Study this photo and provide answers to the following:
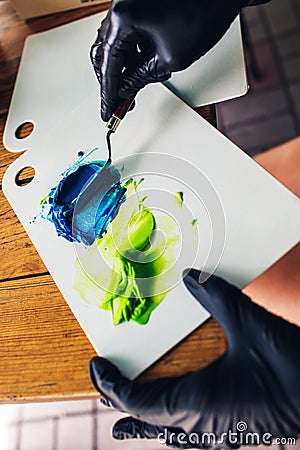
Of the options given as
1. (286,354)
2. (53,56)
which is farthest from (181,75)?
(286,354)

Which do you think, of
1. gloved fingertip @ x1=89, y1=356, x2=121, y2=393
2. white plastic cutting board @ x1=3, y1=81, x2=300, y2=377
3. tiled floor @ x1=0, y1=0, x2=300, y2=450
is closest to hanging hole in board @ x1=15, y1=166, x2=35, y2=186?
white plastic cutting board @ x1=3, y1=81, x2=300, y2=377

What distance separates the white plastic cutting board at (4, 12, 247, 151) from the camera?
826 mm

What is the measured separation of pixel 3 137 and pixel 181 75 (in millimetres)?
307

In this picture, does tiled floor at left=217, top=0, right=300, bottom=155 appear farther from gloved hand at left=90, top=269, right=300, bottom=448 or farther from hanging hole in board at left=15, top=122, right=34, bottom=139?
gloved hand at left=90, top=269, right=300, bottom=448

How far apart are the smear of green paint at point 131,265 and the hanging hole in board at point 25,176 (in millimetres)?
166

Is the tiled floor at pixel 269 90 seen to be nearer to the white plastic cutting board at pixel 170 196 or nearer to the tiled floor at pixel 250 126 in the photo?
the tiled floor at pixel 250 126

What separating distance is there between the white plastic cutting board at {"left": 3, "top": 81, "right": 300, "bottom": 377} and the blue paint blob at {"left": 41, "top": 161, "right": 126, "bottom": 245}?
0.06 ft

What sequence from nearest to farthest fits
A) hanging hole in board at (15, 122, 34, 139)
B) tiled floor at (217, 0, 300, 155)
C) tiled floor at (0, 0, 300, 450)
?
hanging hole in board at (15, 122, 34, 139), tiled floor at (0, 0, 300, 450), tiled floor at (217, 0, 300, 155)

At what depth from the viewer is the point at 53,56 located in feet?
3.13

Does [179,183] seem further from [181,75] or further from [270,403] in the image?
[270,403]

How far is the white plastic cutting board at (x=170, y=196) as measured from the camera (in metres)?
0.66

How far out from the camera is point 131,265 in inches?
27.8

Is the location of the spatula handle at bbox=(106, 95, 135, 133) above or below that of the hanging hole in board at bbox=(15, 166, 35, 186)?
above

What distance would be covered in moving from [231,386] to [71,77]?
570 millimetres
